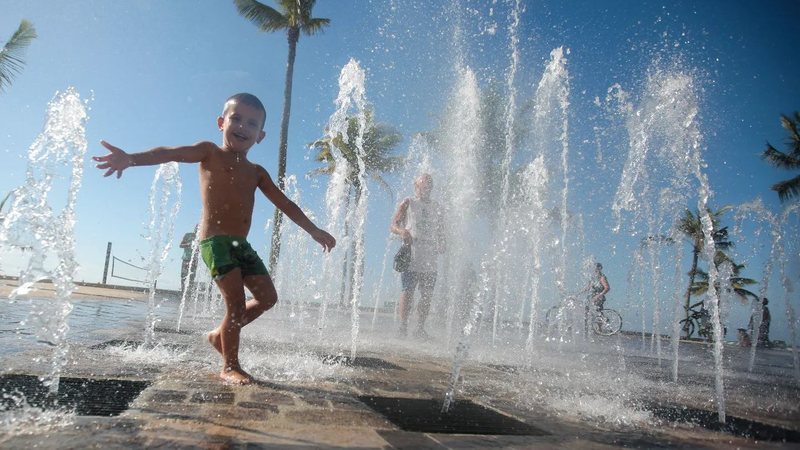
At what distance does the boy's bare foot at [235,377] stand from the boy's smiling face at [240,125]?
1247 mm

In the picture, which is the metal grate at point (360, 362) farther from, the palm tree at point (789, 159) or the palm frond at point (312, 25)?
the palm tree at point (789, 159)

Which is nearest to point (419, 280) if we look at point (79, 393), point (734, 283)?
point (79, 393)

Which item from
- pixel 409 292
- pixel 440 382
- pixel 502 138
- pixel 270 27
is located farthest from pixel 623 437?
pixel 502 138

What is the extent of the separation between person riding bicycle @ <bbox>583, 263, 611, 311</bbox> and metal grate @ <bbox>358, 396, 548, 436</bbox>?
36.6ft

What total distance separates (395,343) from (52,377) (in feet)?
12.8

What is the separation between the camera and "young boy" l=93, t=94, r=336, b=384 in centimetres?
250

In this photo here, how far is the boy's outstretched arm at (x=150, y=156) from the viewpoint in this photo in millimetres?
2338

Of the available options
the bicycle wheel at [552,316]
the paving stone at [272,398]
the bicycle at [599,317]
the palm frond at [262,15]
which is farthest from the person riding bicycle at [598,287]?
the palm frond at [262,15]

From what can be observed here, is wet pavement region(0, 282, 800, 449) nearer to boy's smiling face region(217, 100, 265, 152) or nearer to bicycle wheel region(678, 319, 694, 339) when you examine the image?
boy's smiling face region(217, 100, 265, 152)

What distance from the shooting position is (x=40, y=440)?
126 centimetres

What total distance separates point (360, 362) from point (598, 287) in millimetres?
10503

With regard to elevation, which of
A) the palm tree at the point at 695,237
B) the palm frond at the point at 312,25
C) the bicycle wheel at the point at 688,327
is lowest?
the bicycle wheel at the point at 688,327

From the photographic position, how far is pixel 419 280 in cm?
598

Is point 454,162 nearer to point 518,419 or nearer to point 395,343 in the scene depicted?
point 395,343
